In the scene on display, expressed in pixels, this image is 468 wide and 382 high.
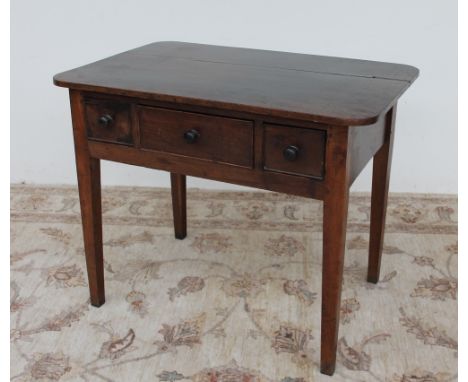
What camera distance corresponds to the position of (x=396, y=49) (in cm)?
279

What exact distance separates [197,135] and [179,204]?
0.86 meters

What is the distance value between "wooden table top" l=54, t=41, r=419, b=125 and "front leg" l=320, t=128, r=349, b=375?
3.9 inches

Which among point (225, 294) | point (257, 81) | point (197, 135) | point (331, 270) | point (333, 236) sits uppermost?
point (257, 81)

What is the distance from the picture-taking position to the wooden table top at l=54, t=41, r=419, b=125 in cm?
161

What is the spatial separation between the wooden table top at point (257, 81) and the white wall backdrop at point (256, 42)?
631 millimetres

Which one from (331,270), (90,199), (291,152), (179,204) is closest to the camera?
(291,152)

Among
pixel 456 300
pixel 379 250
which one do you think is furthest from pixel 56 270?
pixel 456 300

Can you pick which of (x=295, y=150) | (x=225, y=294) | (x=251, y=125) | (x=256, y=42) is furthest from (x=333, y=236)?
(x=256, y=42)

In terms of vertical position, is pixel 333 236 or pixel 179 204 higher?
pixel 333 236

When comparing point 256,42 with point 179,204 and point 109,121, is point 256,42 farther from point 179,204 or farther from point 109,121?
point 109,121

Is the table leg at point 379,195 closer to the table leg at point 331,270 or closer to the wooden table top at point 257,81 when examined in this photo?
→ the wooden table top at point 257,81

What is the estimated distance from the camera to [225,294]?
7.43 ft

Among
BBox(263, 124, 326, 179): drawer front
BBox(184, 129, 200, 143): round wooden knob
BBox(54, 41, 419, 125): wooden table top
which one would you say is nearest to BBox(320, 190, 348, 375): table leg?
BBox(263, 124, 326, 179): drawer front

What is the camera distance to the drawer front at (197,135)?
171 cm
